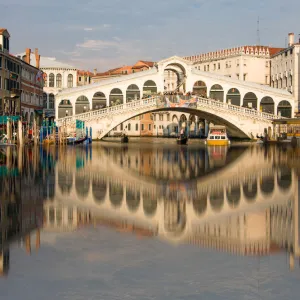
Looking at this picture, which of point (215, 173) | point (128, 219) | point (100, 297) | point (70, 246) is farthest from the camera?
point (215, 173)

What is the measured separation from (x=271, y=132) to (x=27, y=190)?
43.7 m

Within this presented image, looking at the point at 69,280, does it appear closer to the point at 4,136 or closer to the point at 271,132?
the point at 4,136

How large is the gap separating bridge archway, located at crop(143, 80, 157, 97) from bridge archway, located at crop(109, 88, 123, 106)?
2309 millimetres

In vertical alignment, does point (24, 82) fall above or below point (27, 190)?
above

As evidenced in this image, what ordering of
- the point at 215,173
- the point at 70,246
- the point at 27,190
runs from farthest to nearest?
1. the point at 215,173
2. the point at 27,190
3. the point at 70,246

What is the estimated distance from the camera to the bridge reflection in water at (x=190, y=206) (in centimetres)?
875

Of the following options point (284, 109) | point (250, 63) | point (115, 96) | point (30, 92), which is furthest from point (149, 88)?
point (250, 63)

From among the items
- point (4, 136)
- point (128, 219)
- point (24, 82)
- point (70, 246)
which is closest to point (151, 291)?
point (70, 246)

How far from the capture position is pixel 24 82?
174ft

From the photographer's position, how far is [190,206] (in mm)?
11719

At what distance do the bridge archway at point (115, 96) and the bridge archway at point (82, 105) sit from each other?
2175 millimetres

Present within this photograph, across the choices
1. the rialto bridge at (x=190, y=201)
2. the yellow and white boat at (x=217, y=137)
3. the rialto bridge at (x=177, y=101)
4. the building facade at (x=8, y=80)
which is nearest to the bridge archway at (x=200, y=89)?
the rialto bridge at (x=177, y=101)

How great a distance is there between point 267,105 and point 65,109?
1954cm

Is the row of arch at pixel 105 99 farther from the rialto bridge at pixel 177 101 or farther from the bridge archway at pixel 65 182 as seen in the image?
the bridge archway at pixel 65 182
